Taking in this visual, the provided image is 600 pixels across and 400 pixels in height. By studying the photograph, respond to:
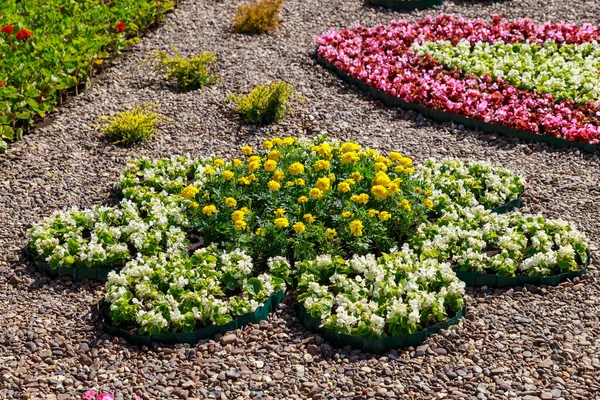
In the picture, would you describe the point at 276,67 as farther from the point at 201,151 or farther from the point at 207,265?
the point at 207,265

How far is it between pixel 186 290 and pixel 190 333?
1.16 feet

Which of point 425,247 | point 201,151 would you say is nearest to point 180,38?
point 201,151

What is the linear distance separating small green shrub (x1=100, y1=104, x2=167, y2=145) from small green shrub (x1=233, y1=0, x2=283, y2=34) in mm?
2664

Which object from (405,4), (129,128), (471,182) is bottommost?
(129,128)

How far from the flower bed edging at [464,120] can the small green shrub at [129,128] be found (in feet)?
7.46

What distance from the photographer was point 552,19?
1109 cm

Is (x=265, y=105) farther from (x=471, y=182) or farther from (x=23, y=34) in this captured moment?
(x=23, y=34)

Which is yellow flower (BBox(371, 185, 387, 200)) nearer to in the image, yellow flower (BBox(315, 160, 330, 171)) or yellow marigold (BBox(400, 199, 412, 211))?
yellow marigold (BBox(400, 199, 412, 211))

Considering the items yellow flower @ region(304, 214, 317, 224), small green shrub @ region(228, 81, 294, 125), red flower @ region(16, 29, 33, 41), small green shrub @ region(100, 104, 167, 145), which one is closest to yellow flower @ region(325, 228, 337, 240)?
yellow flower @ region(304, 214, 317, 224)

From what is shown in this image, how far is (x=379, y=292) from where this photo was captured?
5645mm

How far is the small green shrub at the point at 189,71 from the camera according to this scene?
9.19 metres

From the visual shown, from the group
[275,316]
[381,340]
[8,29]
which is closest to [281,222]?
[275,316]

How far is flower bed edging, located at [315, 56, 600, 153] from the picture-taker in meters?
7.94

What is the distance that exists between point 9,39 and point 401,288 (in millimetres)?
5430
